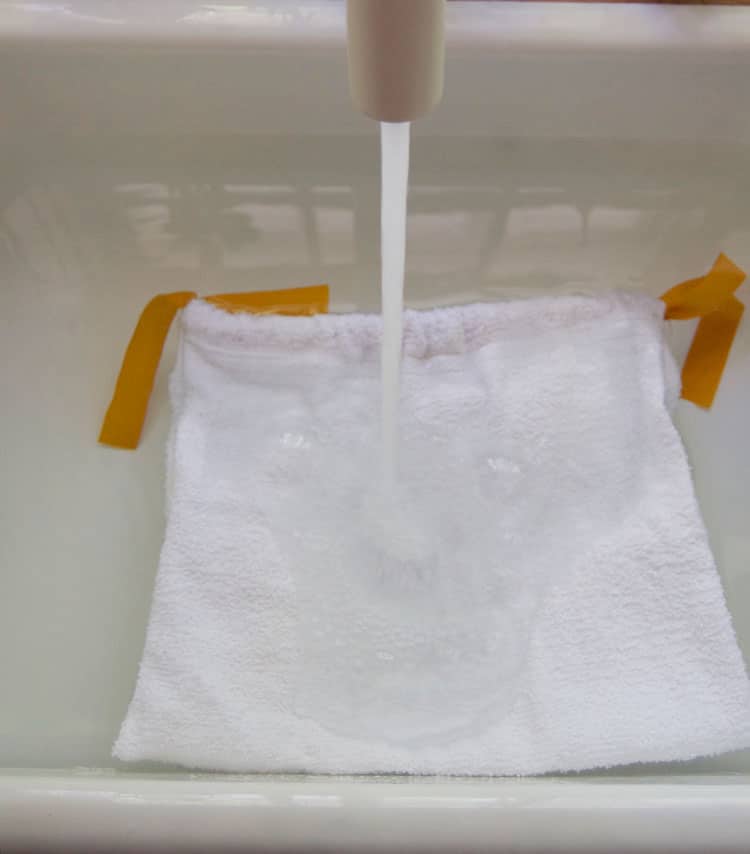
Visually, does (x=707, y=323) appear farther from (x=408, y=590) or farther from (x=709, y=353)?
(x=408, y=590)

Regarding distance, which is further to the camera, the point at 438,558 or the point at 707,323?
the point at 707,323

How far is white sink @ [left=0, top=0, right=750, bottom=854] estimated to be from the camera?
0.86 m

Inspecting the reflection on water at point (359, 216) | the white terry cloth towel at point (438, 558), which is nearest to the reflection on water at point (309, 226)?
the reflection on water at point (359, 216)

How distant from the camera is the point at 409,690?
78 centimetres

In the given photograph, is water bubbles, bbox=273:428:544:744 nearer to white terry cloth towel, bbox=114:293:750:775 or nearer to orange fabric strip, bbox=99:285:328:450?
white terry cloth towel, bbox=114:293:750:775

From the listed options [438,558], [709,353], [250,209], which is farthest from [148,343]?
[709,353]

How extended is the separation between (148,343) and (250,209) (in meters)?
0.22

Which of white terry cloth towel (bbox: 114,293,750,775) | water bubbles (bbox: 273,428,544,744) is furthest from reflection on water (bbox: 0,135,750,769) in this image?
water bubbles (bbox: 273,428,544,744)

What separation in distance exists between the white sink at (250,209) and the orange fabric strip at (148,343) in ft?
0.06

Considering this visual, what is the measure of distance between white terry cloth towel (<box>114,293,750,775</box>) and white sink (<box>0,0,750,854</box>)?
5cm

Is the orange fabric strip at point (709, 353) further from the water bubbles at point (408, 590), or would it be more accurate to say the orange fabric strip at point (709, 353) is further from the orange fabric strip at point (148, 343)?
the orange fabric strip at point (148, 343)

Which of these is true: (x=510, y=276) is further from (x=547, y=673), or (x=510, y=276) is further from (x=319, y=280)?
(x=547, y=673)

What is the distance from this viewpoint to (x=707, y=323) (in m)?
1.00

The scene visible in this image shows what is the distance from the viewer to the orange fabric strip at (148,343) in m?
0.97
